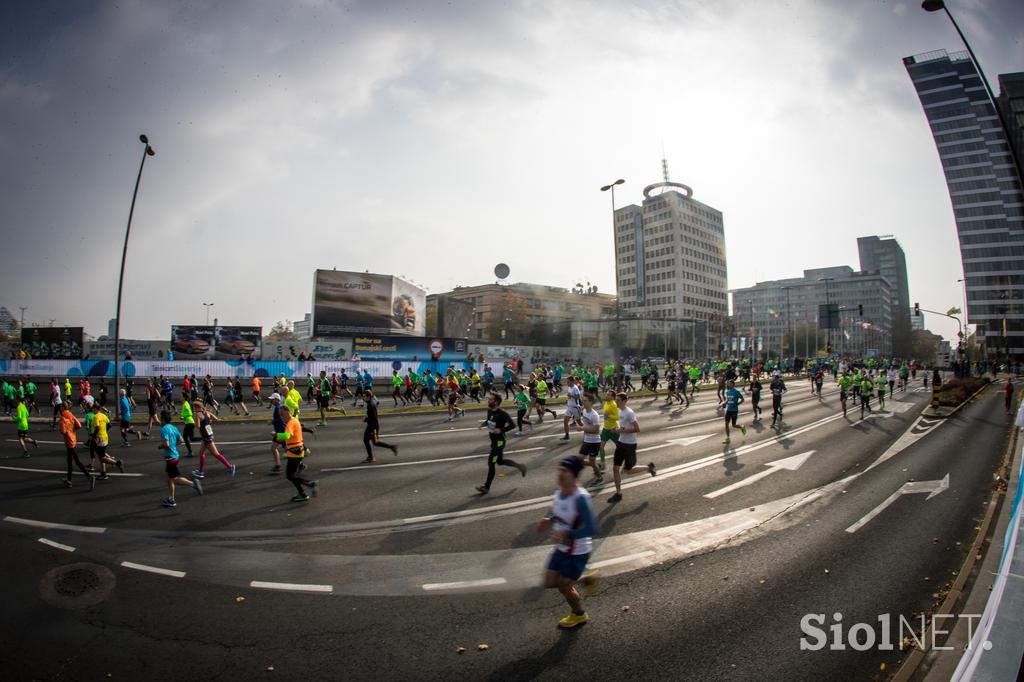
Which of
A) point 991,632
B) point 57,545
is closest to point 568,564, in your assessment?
point 991,632

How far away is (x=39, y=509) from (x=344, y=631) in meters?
8.15

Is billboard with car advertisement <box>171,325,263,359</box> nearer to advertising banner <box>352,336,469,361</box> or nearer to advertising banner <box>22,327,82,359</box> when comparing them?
advertising banner <box>22,327,82,359</box>

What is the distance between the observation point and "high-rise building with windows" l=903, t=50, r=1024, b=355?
91250 mm

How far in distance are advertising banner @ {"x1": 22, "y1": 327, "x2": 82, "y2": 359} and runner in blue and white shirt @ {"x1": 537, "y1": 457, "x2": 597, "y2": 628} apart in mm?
41298

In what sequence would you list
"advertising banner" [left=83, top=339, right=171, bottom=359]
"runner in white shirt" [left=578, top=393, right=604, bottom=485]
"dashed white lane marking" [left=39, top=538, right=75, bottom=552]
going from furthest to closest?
"advertising banner" [left=83, top=339, right=171, bottom=359] → "runner in white shirt" [left=578, top=393, right=604, bottom=485] → "dashed white lane marking" [left=39, top=538, right=75, bottom=552]

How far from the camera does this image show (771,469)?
418 inches

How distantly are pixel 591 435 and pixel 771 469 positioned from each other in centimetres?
470

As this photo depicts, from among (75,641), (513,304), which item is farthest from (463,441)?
(513,304)

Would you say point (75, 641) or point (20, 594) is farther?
point (20, 594)

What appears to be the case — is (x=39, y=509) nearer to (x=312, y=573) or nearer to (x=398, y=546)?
(x=312, y=573)

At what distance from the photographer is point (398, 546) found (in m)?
6.43

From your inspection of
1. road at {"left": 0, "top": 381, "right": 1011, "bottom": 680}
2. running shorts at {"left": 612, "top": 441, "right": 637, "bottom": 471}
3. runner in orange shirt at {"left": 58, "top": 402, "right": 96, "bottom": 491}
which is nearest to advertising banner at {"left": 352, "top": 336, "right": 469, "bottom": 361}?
runner in orange shirt at {"left": 58, "top": 402, "right": 96, "bottom": 491}

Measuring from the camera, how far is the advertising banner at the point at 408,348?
39469 mm

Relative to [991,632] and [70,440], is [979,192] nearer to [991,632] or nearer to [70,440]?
[991,632]
